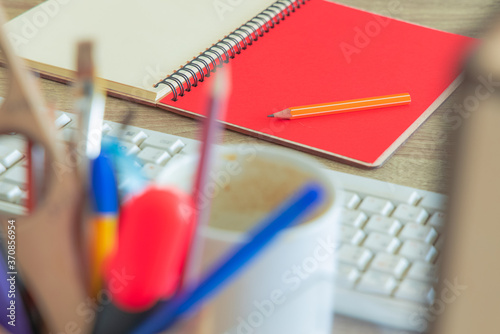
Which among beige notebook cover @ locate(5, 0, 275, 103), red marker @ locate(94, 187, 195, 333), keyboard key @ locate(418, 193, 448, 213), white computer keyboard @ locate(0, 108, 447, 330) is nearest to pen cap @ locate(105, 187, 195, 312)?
red marker @ locate(94, 187, 195, 333)

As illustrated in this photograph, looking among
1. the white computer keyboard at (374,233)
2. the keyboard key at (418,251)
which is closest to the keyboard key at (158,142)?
the white computer keyboard at (374,233)

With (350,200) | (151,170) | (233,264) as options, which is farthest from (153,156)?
(233,264)

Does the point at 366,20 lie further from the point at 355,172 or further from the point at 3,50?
the point at 3,50

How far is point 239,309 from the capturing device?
10.2 inches

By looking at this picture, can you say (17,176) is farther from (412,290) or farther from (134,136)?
(412,290)

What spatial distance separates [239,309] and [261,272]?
2 cm

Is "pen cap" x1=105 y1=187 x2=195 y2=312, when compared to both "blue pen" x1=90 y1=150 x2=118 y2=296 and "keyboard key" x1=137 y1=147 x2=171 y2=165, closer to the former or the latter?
"blue pen" x1=90 y1=150 x2=118 y2=296

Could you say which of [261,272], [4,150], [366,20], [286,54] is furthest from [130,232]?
[366,20]

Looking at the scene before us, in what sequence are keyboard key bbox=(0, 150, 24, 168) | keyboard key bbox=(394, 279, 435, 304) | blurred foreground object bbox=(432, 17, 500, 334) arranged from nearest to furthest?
blurred foreground object bbox=(432, 17, 500, 334), keyboard key bbox=(394, 279, 435, 304), keyboard key bbox=(0, 150, 24, 168)

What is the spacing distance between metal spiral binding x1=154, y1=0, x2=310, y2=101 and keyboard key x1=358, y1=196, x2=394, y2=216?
24 centimetres

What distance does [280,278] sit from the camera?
25 cm

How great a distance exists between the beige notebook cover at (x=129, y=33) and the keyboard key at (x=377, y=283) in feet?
0.98

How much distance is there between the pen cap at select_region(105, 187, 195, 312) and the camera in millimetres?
212

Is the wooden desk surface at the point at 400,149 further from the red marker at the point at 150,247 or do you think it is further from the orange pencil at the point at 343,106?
the red marker at the point at 150,247
